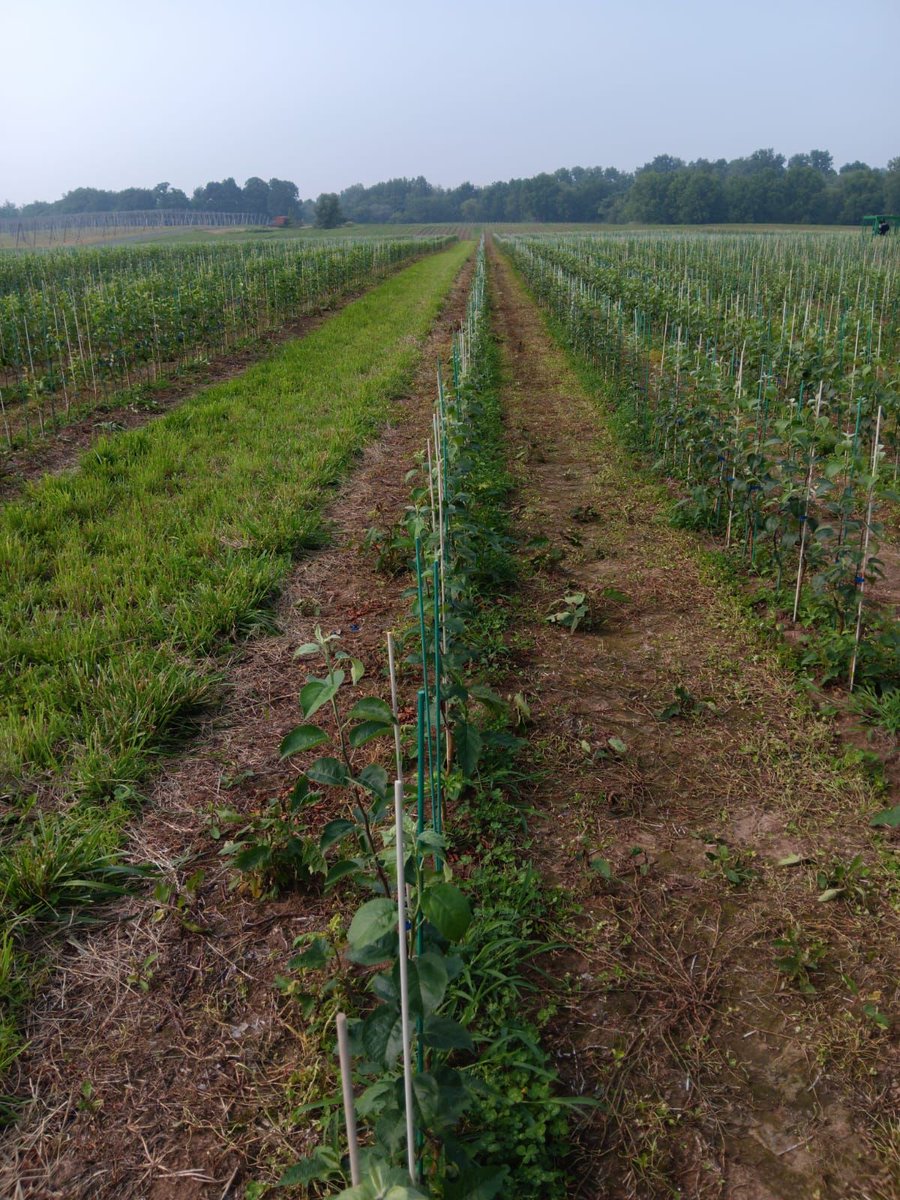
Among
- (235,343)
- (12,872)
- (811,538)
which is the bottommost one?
(12,872)

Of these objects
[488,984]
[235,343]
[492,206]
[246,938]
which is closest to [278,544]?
[246,938]

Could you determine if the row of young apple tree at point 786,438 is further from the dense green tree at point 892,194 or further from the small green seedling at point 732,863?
the dense green tree at point 892,194

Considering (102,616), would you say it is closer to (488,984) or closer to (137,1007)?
(137,1007)

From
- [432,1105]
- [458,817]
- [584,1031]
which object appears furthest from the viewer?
[458,817]

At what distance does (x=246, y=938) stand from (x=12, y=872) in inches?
31.2

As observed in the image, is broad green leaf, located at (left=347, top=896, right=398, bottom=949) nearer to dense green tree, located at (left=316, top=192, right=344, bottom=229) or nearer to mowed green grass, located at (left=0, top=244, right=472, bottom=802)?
mowed green grass, located at (left=0, top=244, right=472, bottom=802)

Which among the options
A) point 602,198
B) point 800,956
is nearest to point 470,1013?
point 800,956

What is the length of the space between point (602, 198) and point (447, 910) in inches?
5263

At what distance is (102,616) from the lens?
4129 mm

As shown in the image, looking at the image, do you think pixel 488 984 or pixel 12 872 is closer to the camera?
pixel 488 984

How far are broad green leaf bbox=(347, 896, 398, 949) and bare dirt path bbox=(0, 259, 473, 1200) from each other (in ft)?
2.46

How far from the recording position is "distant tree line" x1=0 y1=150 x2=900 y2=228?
7888 centimetres

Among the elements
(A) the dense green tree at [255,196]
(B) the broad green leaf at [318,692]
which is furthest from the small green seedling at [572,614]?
(A) the dense green tree at [255,196]

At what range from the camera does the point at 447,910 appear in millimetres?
1550
